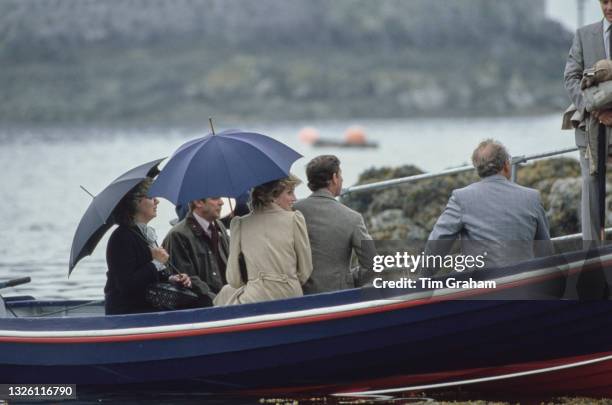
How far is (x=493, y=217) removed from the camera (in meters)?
9.37

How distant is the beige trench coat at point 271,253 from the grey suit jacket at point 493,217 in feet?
3.26

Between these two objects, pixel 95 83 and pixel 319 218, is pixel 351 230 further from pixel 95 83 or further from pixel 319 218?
pixel 95 83

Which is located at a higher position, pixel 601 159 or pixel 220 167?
pixel 220 167

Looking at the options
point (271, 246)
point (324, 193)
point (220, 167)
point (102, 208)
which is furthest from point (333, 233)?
point (102, 208)

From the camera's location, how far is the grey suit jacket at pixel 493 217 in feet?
30.7

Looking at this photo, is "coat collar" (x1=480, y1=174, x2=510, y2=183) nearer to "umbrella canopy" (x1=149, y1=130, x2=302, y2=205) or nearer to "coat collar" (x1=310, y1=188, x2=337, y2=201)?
"coat collar" (x1=310, y1=188, x2=337, y2=201)

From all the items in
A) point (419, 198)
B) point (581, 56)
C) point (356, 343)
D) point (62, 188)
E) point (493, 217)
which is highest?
point (62, 188)

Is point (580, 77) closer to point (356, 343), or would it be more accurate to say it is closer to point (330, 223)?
point (330, 223)

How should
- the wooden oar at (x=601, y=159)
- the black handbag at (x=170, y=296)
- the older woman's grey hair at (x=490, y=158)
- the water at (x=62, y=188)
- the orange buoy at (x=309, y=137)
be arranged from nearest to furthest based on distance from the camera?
the older woman's grey hair at (x=490, y=158), the wooden oar at (x=601, y=159), the black handbag at (x=170, y=296), the water at (x=62, y=188), the orange buoy at (x=309, y=137)

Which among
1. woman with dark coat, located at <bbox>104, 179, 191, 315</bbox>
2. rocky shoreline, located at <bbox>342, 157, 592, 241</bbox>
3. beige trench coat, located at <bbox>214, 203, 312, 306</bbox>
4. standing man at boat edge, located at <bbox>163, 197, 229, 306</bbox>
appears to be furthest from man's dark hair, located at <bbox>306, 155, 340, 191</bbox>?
rocky shoreline, located at <bbox>342, 157, 592, 241</bbox>

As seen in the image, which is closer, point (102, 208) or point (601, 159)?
point (601, 159)

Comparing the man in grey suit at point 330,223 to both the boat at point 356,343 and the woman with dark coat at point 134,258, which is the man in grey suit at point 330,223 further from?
the woman with dark coat at point 134,258

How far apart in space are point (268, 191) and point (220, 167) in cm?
41

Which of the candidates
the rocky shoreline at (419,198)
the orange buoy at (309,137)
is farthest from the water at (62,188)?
the rocky shoreline at (419,198)
